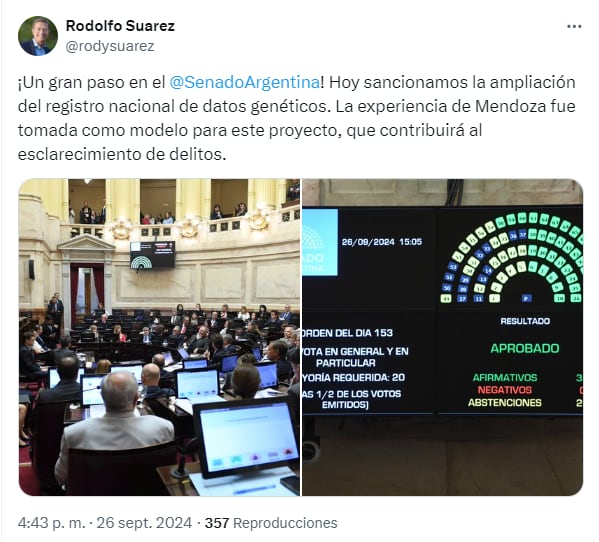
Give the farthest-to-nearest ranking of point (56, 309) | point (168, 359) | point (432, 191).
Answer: point (168, 359), point (56, 309), point (432, 191)

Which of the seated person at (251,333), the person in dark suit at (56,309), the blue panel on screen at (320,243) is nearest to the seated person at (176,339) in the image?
the seated person at (251,333)

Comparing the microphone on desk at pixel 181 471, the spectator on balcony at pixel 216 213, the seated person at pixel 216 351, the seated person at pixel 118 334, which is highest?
the spectator on balcony at pixel 216 213

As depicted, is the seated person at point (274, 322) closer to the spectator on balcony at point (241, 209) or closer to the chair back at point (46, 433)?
the spectator on balcony at point (241, 209)

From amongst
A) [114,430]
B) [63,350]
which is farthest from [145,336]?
[114,430]

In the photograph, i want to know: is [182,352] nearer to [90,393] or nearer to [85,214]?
[90,393]
